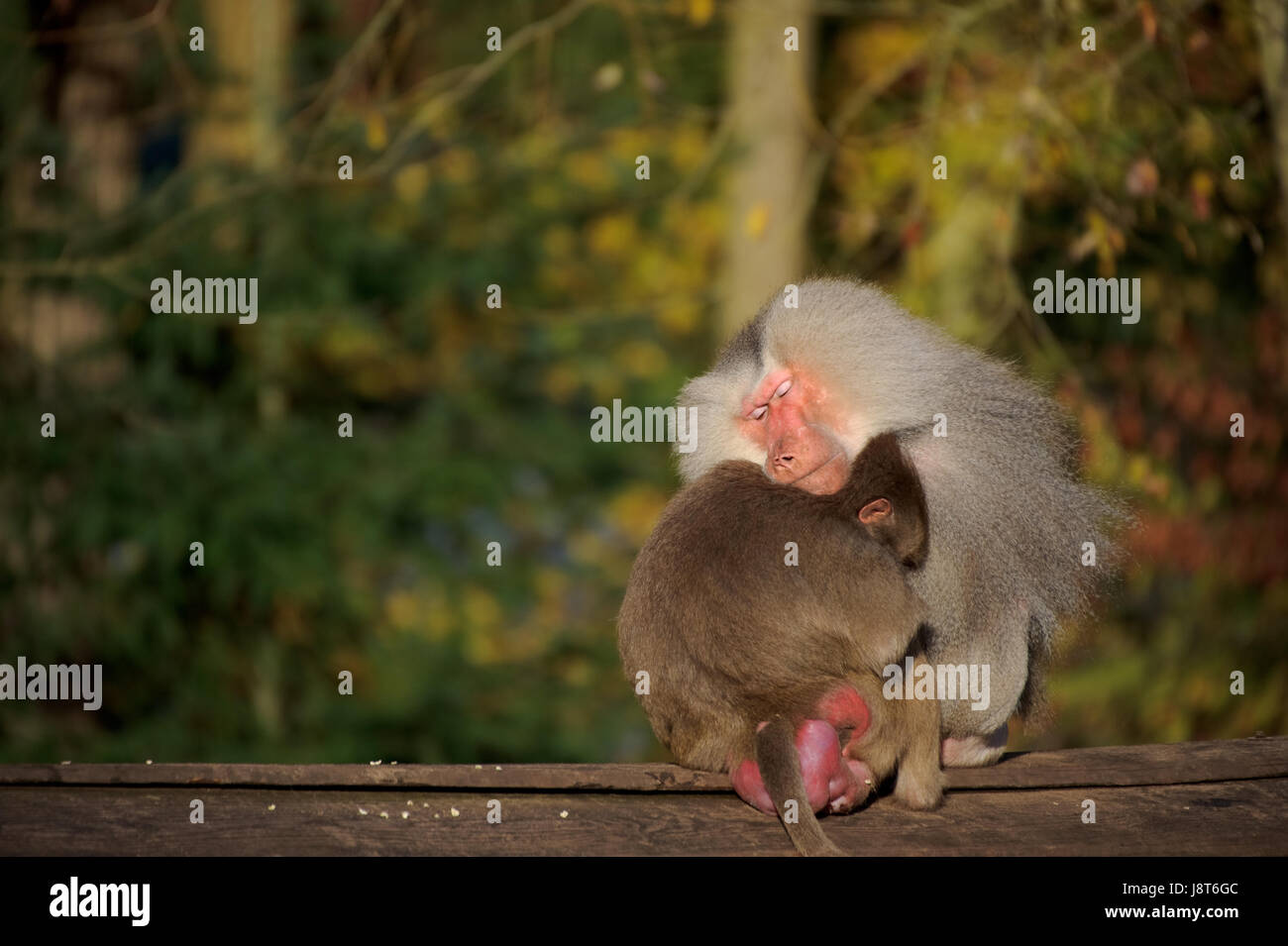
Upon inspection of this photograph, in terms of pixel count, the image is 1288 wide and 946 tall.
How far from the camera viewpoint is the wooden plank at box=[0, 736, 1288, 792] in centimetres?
354

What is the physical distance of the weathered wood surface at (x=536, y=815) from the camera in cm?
351

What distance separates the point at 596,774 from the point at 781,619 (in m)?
0.58

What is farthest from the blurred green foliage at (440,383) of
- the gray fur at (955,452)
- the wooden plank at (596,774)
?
the wooden plank at (596,774)

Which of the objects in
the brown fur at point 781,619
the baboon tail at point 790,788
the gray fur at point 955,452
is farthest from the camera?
the gray fur at point 955,452

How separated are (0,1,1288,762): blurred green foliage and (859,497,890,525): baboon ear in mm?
3589

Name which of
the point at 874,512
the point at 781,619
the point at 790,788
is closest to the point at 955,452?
the point at 874,512

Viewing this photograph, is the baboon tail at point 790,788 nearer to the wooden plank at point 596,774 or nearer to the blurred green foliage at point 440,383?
the wooden plank at point 596,774

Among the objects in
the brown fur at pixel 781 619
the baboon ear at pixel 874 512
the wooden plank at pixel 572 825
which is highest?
the baboon ear at pixel 874 512

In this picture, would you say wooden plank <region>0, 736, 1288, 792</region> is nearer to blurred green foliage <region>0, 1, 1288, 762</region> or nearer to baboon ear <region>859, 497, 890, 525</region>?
baboon ear <region>859, 497, 890, 525</region>

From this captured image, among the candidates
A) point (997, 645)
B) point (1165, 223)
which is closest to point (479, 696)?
point (1165, 223)

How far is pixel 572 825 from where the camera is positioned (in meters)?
3.57

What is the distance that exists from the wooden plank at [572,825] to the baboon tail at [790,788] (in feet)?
0.40

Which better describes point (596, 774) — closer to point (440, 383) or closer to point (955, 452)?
point (955, 452)

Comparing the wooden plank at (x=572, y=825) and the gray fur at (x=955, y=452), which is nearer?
the wooden plank at (x=572, y=825)
